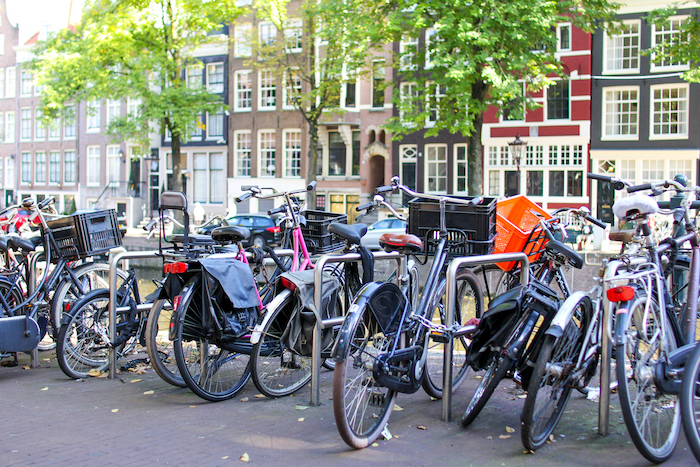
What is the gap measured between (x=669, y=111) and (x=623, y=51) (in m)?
2.96

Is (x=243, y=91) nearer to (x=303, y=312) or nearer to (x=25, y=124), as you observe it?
(x=25, y=124)

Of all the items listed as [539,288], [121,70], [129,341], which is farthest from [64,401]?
[121,70]

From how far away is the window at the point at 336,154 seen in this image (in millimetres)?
32406

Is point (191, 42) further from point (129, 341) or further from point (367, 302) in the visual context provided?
point (367, 302)

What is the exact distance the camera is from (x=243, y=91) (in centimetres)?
3441

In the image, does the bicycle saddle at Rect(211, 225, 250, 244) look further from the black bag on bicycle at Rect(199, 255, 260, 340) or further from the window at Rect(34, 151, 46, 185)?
the window at Rect(34, 151, 46, 185)

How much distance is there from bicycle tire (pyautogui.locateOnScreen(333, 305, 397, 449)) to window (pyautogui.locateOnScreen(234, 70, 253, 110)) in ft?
104

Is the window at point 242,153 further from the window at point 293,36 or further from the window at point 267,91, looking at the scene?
the window at point 293,36

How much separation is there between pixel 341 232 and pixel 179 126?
838 inches

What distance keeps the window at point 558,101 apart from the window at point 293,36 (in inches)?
413

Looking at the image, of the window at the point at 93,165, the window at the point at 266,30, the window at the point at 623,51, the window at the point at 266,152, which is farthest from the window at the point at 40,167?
the window at the point at 623,51

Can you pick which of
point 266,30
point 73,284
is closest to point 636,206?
point 73,284

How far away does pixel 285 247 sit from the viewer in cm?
564

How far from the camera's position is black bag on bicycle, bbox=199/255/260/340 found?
4465 mm
